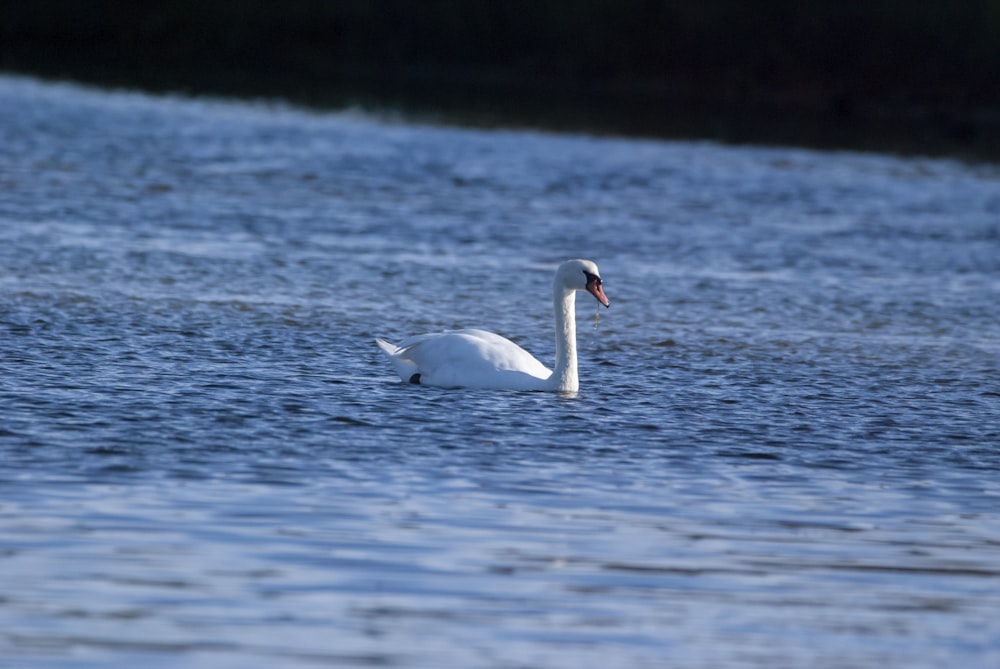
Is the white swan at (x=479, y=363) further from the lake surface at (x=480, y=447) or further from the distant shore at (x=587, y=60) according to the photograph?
the distant shore at (x=587, y=60)

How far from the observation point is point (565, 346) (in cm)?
1138

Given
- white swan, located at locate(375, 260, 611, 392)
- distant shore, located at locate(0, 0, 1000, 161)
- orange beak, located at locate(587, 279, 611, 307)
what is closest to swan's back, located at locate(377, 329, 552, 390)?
white swan, located at locate(375, 260, 611, 392)

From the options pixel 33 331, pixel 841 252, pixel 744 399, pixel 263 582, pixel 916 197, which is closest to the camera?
pixel 263 582

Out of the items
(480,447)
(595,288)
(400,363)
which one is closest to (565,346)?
(595,288)

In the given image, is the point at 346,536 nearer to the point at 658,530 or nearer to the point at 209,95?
the point at 658,530

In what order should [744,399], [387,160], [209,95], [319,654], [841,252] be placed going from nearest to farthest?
[319,654] < [744,399] < [841,252] < [387,160] < [209,95]

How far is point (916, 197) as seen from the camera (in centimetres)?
2706

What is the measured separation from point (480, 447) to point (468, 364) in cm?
176

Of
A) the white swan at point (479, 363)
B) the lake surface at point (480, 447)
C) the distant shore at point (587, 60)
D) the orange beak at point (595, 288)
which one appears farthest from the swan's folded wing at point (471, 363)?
the distant shore at point (587, 60)

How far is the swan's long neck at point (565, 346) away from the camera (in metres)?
11.2

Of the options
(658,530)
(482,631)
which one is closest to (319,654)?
(482,631)

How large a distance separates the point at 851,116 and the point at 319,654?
4276cm

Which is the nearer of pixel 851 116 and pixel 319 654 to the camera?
pixel 319 654

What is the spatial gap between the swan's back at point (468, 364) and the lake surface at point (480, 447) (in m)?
0.10
